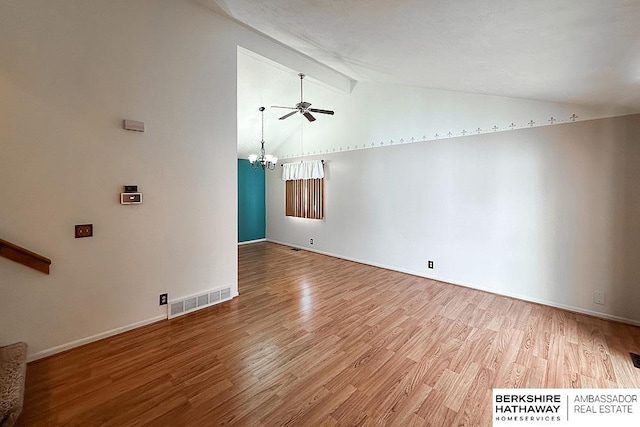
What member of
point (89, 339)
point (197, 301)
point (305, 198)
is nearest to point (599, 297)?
point (197, 301)

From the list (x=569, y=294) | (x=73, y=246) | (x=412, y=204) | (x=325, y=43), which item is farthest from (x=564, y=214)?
(x=73, y=246)

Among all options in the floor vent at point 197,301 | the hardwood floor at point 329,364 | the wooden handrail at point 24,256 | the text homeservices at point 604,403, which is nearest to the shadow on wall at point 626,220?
the hardwood floor at point 329,364

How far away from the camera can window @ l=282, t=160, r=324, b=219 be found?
5.85 m

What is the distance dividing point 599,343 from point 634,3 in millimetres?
2757

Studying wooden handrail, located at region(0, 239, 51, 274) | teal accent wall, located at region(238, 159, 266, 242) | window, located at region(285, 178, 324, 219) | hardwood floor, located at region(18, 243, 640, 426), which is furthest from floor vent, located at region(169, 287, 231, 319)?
teal accent wall, located at region(238, 159, 266, 242)

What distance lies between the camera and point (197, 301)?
119 inches

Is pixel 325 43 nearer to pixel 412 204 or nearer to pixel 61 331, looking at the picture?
pixel 412 204

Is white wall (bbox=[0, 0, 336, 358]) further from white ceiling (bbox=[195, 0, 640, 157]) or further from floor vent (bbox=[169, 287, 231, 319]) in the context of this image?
white ceiling (bbox=[195, 0, 640, 157])

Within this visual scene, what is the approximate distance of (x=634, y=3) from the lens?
1.12 metres

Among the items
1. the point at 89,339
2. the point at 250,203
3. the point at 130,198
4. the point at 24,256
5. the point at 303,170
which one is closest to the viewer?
the point at 24,256

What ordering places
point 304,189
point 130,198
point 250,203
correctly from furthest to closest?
1. point 250,203
2. point 304,189
3. point 130,198

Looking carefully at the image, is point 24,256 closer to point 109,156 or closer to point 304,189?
point 109,156

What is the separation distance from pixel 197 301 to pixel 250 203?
14.2 ft

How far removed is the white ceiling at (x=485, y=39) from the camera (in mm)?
1355
